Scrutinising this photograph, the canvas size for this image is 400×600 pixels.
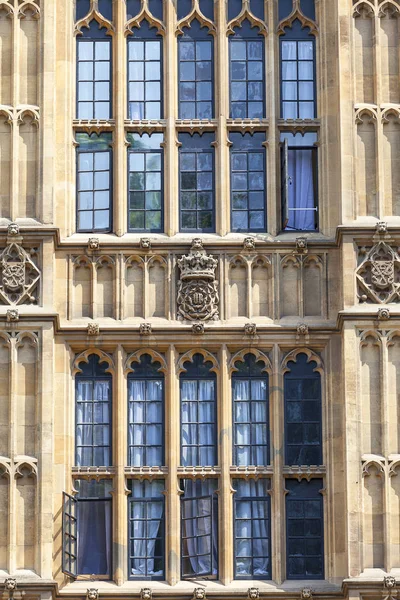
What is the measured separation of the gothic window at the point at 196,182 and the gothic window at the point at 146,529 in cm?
411

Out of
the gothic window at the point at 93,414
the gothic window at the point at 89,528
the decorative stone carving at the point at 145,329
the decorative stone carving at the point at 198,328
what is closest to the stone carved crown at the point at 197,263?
the decorative stone carving at the point at 198,328

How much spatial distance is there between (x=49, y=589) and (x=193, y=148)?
24.5ft

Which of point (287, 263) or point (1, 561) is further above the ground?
point (287, 263)

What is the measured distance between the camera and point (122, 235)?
39250 millimetres

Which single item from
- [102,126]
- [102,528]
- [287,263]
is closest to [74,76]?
[102,126]

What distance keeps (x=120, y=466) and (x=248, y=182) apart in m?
4.93

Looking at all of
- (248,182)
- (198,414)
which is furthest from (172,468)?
(248,182)

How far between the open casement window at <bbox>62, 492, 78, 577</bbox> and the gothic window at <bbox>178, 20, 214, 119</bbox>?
6.39m

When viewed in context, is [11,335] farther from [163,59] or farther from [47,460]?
[163,59]

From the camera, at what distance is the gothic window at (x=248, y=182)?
3953 centimetres

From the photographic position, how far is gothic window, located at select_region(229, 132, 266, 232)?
3953cm

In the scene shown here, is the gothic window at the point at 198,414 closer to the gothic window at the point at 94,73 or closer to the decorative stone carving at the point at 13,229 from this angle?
the decorative stone carving at the point at 13,229

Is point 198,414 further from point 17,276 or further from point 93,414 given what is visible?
point 17,276

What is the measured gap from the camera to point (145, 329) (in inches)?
1515
